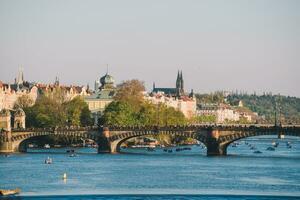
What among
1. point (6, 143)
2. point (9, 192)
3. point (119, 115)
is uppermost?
point (119, 115)

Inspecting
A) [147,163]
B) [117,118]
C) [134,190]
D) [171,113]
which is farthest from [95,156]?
[171,113]

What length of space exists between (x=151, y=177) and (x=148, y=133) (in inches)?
1495

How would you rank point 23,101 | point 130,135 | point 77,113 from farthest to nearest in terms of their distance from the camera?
point 23,101
point 77,113
point 130,135

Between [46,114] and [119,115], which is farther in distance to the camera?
[46,114]

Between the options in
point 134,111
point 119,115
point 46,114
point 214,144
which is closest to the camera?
point 214,144

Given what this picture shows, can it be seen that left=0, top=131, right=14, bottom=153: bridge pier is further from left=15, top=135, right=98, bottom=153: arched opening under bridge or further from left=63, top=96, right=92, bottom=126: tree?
left=63, top=96, right=92, bottom=126: tree

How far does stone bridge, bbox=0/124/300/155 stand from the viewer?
132 m

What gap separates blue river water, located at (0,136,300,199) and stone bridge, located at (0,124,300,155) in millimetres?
2587

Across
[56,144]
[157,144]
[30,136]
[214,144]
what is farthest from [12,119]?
[214,144]

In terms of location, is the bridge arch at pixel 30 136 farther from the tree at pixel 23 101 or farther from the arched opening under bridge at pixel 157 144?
the tree at pixel 23 101

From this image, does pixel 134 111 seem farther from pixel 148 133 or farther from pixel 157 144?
pixel 148 133

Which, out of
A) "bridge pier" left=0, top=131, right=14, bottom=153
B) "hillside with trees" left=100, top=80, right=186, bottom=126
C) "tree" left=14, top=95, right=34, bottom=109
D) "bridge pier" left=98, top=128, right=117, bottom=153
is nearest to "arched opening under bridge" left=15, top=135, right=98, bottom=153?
"hillside with trees" left=100, top=80, right=186, bottom=126

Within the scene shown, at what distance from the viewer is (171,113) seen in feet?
619

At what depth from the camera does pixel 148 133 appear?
138m
